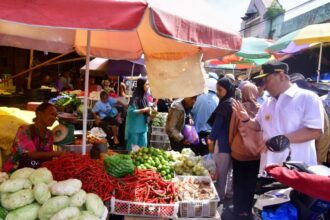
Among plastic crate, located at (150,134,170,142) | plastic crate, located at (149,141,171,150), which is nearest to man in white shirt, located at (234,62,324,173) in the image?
plastic crate, located at (149,141,171,150)

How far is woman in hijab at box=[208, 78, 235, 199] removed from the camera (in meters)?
5.01

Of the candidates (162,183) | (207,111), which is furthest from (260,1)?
(162,183)

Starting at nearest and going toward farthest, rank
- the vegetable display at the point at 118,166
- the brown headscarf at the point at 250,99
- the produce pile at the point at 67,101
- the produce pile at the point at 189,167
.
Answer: the vegetable display at the point at 118,166, the produce pile at the point at 189,167, the brown headscarf at the point at 250,99, the produce pile at the point at 67,101

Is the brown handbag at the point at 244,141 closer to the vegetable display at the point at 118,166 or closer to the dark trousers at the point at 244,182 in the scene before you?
the dark trousers at the point at 244,182

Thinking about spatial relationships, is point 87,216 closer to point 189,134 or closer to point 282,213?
point 282,213

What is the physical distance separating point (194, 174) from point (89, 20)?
2.78 metres

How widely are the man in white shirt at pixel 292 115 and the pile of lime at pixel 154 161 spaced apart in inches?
49.6

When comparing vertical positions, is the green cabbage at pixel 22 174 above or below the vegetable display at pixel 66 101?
below

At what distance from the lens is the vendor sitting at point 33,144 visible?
3.92 meters

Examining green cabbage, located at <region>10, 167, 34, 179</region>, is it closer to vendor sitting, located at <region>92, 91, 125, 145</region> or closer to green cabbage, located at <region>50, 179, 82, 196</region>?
green cabbage, located at <region>50, 179, 82, 196</region>

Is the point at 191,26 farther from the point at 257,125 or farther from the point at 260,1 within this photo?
the point at 260,1

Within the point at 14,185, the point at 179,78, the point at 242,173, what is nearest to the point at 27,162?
the point at 14,185

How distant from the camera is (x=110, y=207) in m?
3.31

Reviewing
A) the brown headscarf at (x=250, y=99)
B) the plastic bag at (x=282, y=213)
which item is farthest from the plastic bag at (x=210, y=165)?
the plastic bag at (x=282, y=213)
